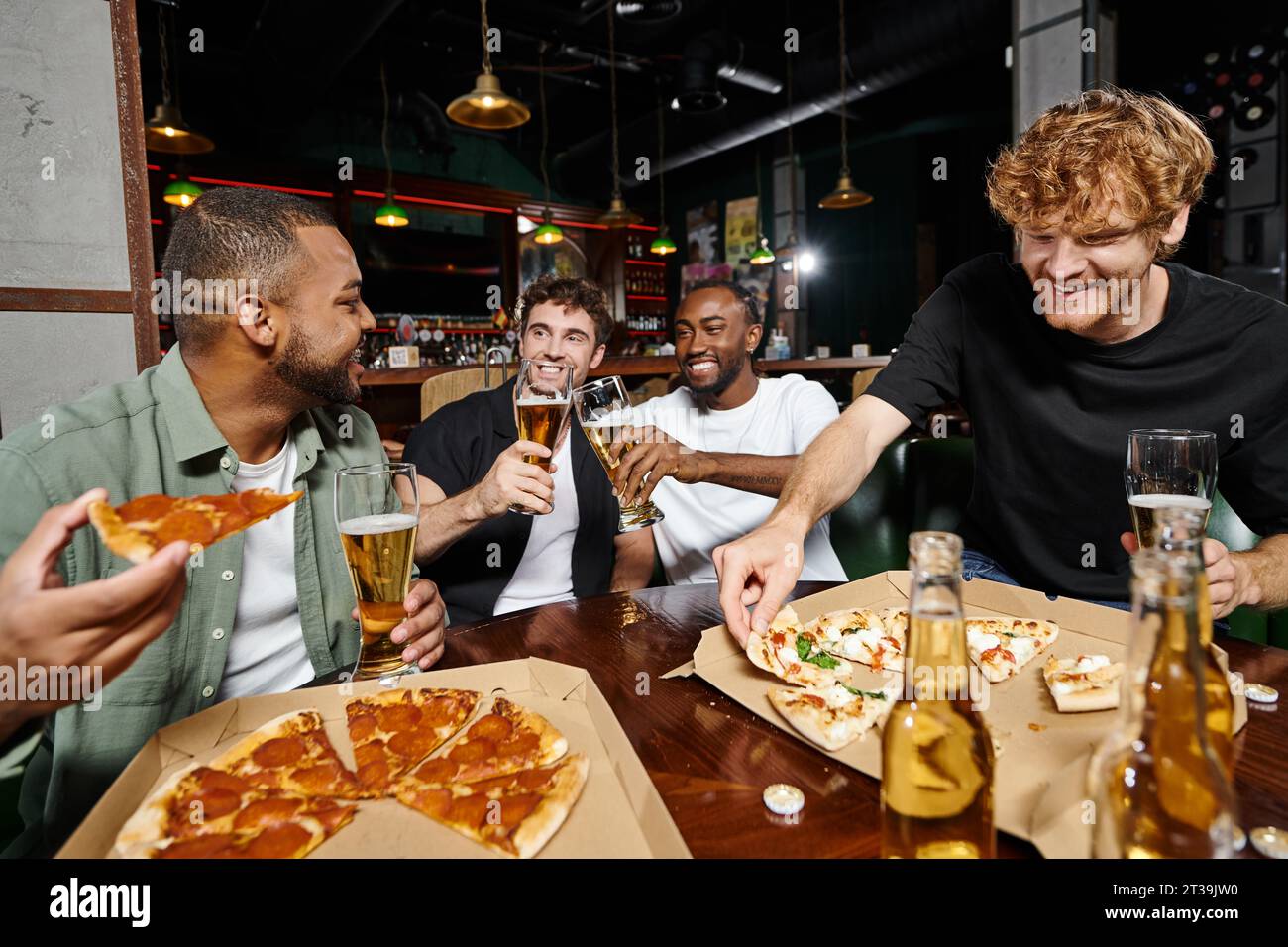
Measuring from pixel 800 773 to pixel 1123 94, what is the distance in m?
1.68

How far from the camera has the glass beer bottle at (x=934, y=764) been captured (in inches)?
24.6

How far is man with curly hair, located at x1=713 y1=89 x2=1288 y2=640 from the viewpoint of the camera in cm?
151

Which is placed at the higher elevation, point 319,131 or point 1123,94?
point 319,131

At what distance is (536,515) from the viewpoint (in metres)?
2.18

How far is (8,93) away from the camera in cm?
203

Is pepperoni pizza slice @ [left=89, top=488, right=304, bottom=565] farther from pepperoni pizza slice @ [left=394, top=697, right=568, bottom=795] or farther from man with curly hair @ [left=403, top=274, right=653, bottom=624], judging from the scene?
man with curly hair @ [left=403, top=274, right=653, bottom=624]

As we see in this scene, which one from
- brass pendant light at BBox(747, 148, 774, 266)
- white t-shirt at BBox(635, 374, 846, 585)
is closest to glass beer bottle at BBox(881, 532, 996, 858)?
white t-shirt at BBox(635, 374, 846, 585)

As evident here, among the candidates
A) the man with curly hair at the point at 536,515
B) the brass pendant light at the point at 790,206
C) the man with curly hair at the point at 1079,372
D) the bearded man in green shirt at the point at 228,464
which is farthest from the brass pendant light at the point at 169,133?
the brass pendant light at the point at 790,206

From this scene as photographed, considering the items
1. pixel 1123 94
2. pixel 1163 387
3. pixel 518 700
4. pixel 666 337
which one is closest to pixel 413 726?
pixel 518 700

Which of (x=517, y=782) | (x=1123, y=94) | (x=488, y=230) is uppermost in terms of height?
(x=488, y=230)

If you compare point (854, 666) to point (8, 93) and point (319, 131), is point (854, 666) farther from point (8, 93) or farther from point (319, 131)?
point (319, 131)

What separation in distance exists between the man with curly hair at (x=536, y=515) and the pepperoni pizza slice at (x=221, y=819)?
96 centimetres

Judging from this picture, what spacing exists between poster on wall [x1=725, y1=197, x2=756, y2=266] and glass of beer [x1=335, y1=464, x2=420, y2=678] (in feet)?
36.5

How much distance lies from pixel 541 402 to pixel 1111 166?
4.12ft
